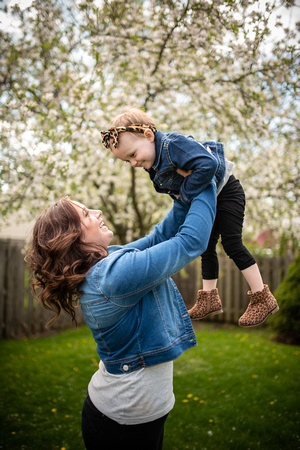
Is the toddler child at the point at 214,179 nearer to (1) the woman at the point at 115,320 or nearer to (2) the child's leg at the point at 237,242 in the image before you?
(2) the child's leg at the point at 237,242

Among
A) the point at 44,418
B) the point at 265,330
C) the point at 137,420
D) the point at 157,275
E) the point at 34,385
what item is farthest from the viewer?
the point at 265,330

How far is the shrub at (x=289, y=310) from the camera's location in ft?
20.2

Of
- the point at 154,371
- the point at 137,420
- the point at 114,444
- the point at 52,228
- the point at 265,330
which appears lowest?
the point at 265,330

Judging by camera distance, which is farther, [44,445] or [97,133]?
[97,133]

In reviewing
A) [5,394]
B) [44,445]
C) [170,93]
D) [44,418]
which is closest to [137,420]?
[44,445]

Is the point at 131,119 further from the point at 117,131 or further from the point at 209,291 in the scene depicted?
the point at 209,291

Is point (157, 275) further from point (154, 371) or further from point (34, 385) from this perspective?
point (34, 385)

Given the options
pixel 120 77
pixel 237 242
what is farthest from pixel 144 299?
pixel 120 77

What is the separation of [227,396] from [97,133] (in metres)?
3.50

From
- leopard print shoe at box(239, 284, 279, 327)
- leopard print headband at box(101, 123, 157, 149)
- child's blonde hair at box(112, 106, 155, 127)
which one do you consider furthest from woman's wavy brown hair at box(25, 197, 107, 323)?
leopard print shoe at box(239, 284, 279, 327)

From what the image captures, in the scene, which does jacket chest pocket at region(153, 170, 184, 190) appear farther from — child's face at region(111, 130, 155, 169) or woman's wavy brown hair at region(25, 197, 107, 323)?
woman's wavy brown hair at region(25, 197, 107, 323)

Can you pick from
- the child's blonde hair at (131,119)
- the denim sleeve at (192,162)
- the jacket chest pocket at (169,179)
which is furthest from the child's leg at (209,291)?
the child's blonde hair at (131,119)

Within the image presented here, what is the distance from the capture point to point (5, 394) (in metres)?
4.45

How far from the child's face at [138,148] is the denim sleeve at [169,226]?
0.93 feet
